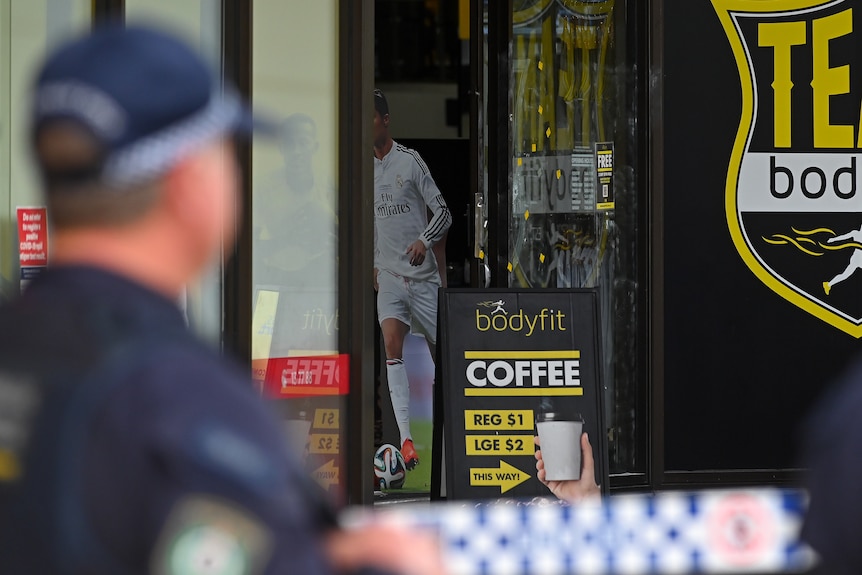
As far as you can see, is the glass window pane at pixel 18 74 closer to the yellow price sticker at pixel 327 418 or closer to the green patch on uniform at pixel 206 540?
the yellow price sticker at pixel 327 418

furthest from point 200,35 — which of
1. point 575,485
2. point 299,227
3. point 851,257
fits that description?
point 851,257

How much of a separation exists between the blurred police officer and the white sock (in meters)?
5.60

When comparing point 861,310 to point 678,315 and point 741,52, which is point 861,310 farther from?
point 741,52

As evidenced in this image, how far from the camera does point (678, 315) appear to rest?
659 centimetres

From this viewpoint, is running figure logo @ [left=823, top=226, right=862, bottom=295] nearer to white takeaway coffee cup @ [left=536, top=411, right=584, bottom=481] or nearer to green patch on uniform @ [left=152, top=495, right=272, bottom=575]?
white takeaway coffee cup @ [left=536, top=411, right=584, bottom=481]

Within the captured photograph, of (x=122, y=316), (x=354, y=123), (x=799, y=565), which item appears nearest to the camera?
(x=122, y=316)

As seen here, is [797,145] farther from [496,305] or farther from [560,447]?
[560,447]

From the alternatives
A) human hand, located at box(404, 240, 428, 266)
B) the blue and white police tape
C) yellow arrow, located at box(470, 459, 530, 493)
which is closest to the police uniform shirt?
the blue and white police tape

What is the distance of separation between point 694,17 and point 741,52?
0.94 feet

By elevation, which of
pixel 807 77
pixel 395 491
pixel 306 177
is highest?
pixel 807 77

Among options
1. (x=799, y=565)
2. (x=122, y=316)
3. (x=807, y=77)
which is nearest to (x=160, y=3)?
(x=799, y=565)

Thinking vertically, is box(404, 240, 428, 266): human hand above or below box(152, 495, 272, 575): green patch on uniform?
above

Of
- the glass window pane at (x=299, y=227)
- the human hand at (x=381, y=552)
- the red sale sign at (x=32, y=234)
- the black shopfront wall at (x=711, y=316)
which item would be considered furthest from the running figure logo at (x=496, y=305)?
the human hand at (x=381, y=552)

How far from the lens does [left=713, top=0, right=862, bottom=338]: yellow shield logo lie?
6.56 m
